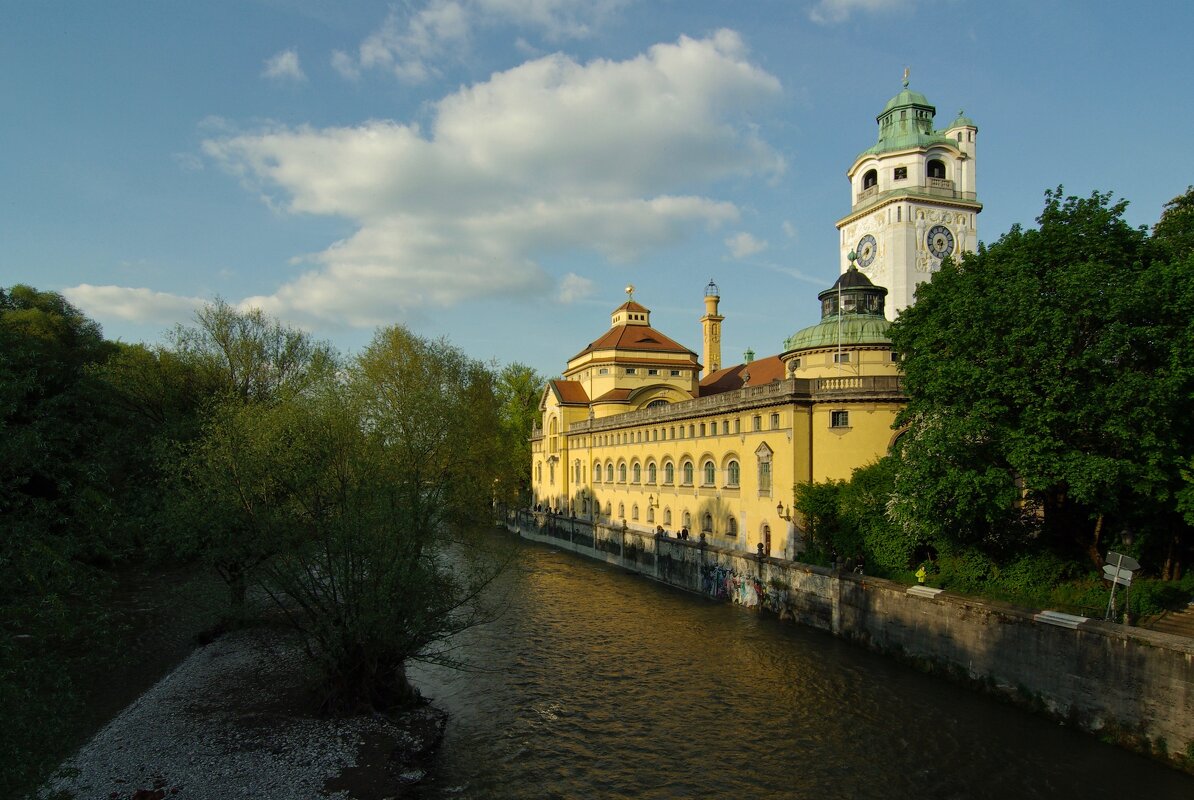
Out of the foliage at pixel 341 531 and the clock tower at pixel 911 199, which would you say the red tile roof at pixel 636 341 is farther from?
the foliage at pixel 341 531

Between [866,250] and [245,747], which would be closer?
[245,747]

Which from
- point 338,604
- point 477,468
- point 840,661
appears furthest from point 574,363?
point 338,604

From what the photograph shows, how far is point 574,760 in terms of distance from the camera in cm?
1573

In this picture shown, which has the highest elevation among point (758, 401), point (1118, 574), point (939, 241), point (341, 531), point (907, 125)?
point (907, 125)

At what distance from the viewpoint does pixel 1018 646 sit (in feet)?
59.1

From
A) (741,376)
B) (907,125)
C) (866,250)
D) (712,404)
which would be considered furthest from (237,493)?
(907,125)

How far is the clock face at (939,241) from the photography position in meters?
51.7

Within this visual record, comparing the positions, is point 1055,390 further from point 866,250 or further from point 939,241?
point 866,250

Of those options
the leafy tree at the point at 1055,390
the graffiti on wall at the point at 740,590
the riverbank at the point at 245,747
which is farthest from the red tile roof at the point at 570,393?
the riverbank at the point at 245,747

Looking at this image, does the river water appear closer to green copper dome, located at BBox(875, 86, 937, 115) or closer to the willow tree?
the willow tree

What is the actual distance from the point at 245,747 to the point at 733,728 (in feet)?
35.2

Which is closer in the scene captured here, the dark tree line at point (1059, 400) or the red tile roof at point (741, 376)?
the dark tree line at point (1059, 400)

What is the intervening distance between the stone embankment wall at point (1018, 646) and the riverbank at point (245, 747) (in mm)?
13484

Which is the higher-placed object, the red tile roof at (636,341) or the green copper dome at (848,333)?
the red tile roof at (636,341)
